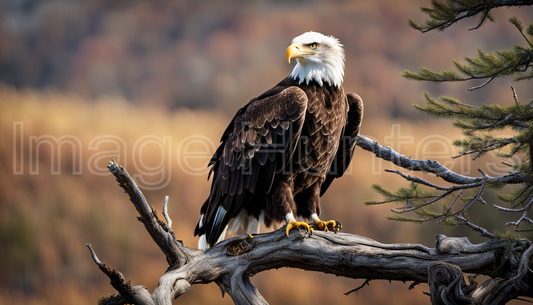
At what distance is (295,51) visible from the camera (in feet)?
8.45

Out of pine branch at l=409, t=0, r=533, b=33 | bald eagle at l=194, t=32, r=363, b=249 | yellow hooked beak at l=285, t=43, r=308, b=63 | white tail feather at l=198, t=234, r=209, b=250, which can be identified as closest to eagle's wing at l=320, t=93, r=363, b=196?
bald eagle at l=194, t=32, r=363, b=249

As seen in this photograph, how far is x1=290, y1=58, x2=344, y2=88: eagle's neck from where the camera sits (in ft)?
8.64

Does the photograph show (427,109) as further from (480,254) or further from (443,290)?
(443,290)

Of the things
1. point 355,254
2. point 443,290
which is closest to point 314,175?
point 355,254

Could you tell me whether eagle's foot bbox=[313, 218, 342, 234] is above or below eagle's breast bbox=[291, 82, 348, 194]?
below

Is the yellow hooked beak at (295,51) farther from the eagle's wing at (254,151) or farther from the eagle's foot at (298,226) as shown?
the eagle's foot at (298,226)

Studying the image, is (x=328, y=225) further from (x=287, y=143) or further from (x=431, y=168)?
(x=431, y=168)

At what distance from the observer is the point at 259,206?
284 cm

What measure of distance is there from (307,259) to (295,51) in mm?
1348

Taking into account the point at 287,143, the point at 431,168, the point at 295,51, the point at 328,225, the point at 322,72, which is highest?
the point at 295,51

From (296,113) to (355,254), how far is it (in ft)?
3.05

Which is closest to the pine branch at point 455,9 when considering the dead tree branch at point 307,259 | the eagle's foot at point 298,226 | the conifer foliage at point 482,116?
the conifer foliage at point 482,116

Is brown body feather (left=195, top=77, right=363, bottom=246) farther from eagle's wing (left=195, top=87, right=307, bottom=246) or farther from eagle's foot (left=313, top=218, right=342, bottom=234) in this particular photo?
eagle's foot (left=313, top=218, right=342, bottom=234)

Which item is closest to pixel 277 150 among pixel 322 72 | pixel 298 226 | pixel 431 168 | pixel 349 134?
pixel 298 226
